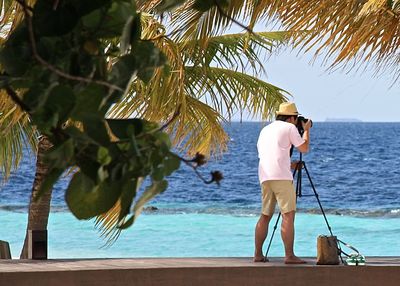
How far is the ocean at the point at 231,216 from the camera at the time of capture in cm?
3338

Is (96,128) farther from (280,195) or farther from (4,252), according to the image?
(4,252)

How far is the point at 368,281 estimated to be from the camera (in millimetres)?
9594

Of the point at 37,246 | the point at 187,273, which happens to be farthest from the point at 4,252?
the point at 187,273

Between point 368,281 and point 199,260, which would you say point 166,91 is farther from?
point 368,281

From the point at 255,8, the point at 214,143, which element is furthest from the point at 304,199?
the point at 255,8

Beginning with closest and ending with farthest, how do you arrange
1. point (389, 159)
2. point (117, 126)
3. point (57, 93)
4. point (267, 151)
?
point (57, 93)
point (117, 126)
point (267, 151)
point (389, 159)

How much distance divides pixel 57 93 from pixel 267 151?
820 centimetres

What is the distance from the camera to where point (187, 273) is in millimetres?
9164

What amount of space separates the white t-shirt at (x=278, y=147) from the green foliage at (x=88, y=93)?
7.97 m

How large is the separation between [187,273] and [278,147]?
1291 mm

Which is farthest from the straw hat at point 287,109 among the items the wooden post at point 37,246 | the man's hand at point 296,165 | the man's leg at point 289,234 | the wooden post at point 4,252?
the wooden post at point 4,252

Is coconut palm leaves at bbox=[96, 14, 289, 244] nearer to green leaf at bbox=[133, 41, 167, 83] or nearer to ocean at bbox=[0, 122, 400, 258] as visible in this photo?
ocean at bbox=[0, 122, 400, 258]

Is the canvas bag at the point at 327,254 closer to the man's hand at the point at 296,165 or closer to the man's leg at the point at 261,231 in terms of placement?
the man's leg at the point at 261,231

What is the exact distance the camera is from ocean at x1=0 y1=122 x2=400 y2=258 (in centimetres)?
3338
